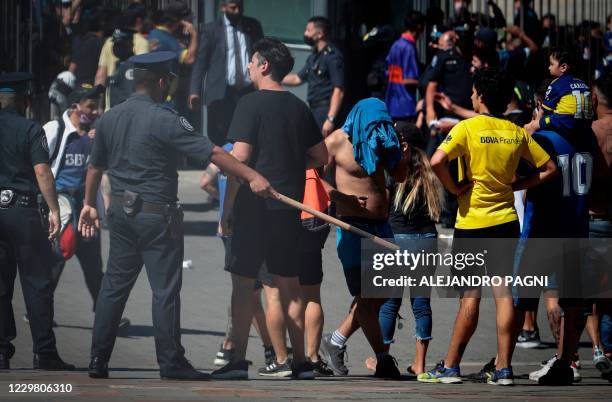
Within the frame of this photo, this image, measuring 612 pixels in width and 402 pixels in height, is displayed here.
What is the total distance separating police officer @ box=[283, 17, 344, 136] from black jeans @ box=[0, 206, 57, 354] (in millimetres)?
5484

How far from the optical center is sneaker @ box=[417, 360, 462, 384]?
8.52 metres

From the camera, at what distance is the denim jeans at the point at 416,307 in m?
9.09

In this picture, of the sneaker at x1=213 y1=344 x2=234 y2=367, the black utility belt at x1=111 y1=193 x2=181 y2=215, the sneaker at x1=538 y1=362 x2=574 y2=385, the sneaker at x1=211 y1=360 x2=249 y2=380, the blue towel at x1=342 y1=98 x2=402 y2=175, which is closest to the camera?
Answer: the black utility belt at x1=111 y1=193 x2=181 y2=215

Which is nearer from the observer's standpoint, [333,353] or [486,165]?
[486,165]

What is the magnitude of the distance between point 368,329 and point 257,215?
1030mm

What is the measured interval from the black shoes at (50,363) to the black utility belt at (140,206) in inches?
46.5

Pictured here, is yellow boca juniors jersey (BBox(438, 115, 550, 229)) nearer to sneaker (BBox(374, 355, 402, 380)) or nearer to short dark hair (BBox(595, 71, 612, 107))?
sneaker (BBox(374, 355, 402, 380))

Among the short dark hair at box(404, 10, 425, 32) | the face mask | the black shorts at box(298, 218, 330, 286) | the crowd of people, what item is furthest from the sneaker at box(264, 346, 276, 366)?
the short dark hair at box(404, 10, 425, 32)

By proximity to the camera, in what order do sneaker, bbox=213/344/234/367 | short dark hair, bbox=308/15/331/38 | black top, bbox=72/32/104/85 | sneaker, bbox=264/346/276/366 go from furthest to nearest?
1. black top, bbox=72/32/104/85
2. short dark hair, bbox=308/15/331/38
3. sneaker, bbox=213/344/234/367
4. sneaker, bbox=264/346/276/366

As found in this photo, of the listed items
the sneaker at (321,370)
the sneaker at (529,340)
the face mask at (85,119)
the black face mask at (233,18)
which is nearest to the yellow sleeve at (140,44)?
the black face mask at (233,18)

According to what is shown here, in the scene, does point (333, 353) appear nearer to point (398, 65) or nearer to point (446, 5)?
point (398, 65)

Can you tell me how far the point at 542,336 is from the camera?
434 inches

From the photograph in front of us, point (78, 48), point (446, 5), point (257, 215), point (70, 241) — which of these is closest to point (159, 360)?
point (257, 215)

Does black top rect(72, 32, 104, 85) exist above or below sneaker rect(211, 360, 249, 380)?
above
